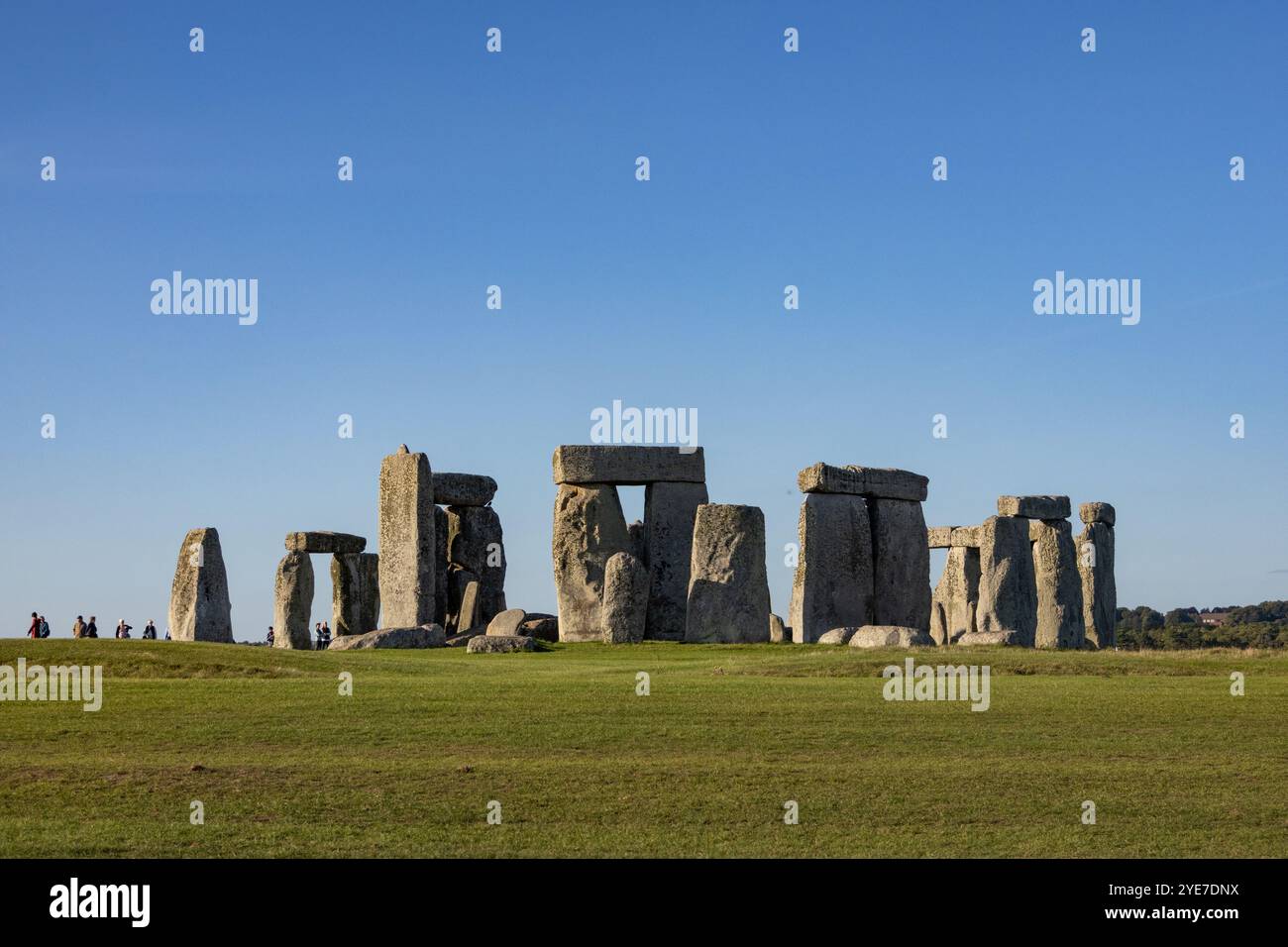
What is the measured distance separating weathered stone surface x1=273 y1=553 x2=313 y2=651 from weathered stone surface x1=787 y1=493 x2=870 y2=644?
979 centimetres

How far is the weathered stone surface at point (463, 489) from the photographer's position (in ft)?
121

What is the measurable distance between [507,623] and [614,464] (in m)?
3.94

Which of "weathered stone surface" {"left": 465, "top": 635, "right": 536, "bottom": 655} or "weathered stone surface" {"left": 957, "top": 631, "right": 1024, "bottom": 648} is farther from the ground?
"weathered stone surface" {"left": 465, "top": 635, "right": 536, "bottom": 655}

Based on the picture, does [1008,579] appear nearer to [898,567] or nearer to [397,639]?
[898,567]

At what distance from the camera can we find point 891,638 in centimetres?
2600

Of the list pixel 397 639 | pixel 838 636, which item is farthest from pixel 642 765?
pixel 397 639

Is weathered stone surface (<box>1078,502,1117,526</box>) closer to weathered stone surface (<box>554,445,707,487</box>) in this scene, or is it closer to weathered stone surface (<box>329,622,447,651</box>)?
weathered stone surface (<box>554,445,707,487</box>)

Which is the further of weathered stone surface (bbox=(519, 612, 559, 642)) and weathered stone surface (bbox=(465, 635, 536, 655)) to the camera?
weathered stone surface (bbox=(519, 612, 559, 642))

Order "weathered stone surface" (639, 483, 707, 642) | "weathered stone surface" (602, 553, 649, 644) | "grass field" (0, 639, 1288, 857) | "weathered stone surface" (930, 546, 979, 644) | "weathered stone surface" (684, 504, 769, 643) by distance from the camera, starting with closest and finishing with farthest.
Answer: "grass field" (0, 639, 1288, 857) → "weathered stone surface" (602, 553, 649, 644) → "weathered stone surface" (684, 504, 769, 643) → "weathered stone surface" (639, 483, 707, 642) → "weathered stone surface" (930, 546, 979, 644)

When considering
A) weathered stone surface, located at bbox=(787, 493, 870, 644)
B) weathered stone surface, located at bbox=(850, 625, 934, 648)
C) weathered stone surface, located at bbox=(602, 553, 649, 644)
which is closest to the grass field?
weathered stone surface, located at bbox=(850, 625, 934, 648)

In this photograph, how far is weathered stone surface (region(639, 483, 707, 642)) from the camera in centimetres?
3384

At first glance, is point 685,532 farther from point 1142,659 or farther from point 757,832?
point 757,832

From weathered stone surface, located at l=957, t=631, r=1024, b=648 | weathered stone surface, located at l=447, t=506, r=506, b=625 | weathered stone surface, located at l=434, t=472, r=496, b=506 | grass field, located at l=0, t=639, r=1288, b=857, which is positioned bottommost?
grass field, located at l=0, t=639, r=1288, b=857
